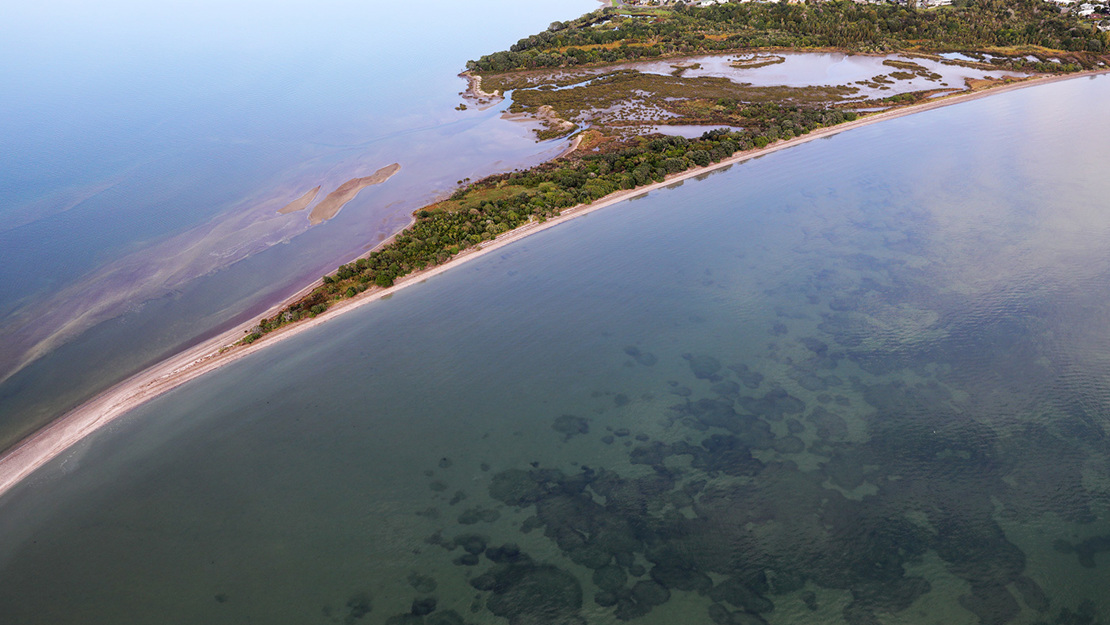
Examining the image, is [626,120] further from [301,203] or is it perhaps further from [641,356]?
[641,356]

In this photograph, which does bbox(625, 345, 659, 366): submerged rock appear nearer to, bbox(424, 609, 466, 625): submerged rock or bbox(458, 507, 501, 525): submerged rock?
bbox(458, 507, 501, 525): submerged rock

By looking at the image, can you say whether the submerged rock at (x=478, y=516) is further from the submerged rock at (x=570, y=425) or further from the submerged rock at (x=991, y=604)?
the submerged rock at (x=991, y=604)

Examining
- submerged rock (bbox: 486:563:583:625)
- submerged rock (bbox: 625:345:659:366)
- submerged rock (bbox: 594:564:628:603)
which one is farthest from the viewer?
submerged rock (bbox: 625:345:659:366)

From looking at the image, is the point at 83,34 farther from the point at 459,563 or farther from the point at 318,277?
the point at 459,563

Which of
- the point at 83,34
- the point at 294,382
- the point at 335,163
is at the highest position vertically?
the point at 83,34

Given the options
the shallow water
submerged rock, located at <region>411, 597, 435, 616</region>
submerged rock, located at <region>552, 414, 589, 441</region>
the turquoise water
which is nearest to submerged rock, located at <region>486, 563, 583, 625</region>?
the turquoise water

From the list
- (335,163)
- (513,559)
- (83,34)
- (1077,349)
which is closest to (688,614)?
(513,559)

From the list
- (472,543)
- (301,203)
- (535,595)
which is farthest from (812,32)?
(535,595)
